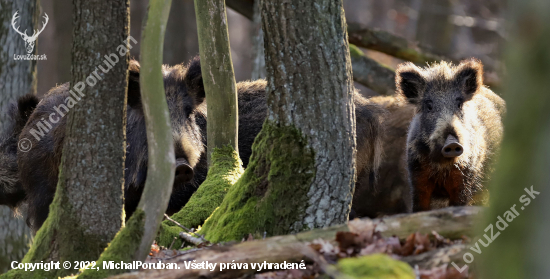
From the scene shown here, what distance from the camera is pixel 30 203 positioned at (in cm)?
697

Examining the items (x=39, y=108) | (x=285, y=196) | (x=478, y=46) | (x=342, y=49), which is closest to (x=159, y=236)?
(x=285, y=196)

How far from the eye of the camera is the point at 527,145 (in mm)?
1692

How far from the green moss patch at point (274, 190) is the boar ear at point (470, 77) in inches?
127

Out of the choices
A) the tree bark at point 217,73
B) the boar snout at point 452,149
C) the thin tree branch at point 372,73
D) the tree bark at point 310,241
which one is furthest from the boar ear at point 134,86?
the thin tree branch at point 372,73

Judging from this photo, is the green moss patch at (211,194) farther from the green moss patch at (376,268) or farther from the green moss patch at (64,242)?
the green moss patch at (376,268)

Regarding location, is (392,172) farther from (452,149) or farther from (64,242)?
(64,242)

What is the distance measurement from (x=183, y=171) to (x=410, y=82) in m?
2.87

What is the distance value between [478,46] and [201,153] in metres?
19.9

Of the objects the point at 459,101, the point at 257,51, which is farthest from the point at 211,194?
the point at 257,51

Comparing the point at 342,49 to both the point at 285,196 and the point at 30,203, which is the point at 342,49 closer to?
the point at 285,196

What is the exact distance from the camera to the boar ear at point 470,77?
6336mm

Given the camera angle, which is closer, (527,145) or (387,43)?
(527,145)

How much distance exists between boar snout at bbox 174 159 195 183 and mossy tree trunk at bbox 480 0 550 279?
4528mm

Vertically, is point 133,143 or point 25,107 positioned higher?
point 25,107
